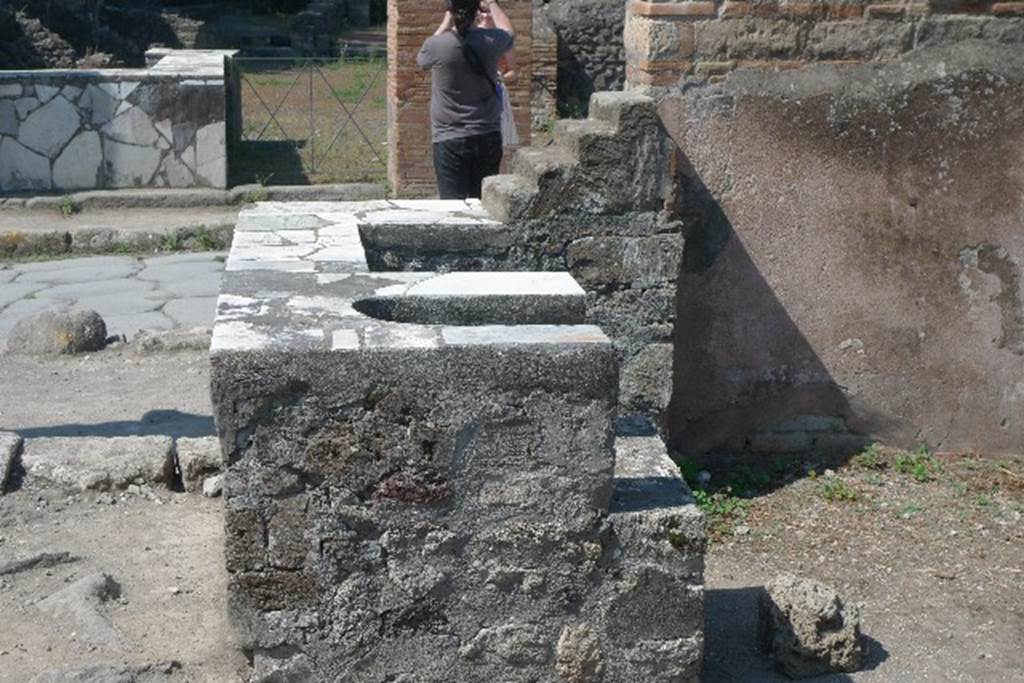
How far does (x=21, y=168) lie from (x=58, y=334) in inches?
160

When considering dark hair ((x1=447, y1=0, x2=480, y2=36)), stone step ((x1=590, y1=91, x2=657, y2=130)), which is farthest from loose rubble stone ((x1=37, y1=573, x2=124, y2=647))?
dark hair ((x1=447, y1=0, x2=480, y2=36))

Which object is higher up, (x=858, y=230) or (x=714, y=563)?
(x=858, y=230)

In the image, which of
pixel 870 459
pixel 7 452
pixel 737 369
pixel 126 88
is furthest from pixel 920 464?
pixel 126 88

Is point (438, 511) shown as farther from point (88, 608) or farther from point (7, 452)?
point (7, 452)

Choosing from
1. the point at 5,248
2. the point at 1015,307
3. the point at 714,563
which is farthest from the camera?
the point at 5,248

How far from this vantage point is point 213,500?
518 centimetres

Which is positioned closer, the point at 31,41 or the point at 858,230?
the point at 858,230

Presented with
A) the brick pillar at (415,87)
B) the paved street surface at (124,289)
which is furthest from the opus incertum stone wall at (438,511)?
the brick pillar at (415,87)

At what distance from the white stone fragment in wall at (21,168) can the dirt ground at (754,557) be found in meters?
4.83

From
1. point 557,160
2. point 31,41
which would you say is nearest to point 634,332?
point 557,160

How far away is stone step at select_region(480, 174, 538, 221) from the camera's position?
17.2 ft

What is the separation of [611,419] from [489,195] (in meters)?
2.11

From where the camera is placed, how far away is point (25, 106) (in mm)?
10742

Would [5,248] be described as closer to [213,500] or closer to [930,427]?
[213,500]
